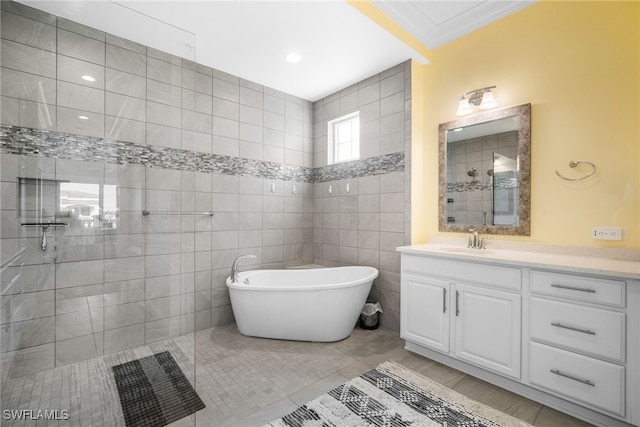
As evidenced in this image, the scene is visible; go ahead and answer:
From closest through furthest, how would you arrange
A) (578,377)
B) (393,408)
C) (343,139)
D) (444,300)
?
(578,377) → (393,408) → (444,300) → (343,139)

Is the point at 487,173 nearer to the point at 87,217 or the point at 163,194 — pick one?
the point at 163,194

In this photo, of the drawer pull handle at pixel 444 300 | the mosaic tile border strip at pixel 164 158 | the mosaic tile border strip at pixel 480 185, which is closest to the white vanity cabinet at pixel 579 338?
the drawer pull handle at pixel 444 300

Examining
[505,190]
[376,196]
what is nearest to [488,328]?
[505,190]

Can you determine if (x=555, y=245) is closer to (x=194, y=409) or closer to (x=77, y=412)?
(x=194, y=409)

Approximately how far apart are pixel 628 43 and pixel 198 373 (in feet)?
12.3

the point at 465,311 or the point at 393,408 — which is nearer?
the point at 393,408

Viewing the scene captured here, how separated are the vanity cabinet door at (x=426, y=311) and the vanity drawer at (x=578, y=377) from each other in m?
Answer: 0.57

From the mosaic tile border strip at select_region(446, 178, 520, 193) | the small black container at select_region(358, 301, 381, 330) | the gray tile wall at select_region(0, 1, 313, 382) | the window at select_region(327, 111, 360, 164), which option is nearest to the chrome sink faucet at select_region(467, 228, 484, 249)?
the mosaic tile border strip at select_region(446, 178, 520, 193)

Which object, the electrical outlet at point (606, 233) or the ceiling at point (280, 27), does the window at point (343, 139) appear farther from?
the electrical outlet at point (606, 233)

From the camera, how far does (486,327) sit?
6.53ft

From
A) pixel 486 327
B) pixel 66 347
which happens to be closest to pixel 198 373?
pixel 66 347

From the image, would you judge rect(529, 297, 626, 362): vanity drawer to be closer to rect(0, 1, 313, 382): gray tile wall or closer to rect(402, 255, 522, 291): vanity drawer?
rect(402, 255, 522, 291): vanity drawer

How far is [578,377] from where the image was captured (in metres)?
1.62

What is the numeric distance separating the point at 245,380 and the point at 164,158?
2070mm
